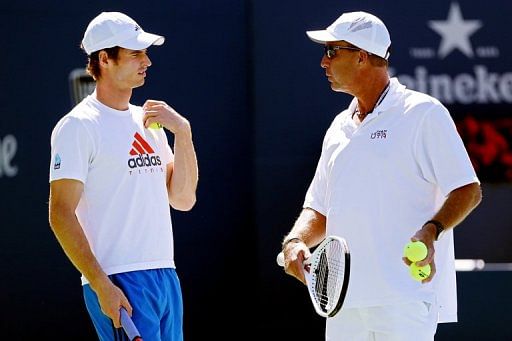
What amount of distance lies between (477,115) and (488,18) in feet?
2.08

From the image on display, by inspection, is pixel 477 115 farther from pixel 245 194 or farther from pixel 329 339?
pixel 329 339

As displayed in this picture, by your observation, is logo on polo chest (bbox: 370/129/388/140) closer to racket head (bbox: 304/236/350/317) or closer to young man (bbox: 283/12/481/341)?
young man (bbox: 283/12/481/341)

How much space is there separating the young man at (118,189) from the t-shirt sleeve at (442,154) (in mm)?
1012

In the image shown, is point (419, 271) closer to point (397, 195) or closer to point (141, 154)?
point (397, 195)

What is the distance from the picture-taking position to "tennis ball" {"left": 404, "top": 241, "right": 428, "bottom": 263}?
4059 mm

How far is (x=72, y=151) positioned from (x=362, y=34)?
1.23 m

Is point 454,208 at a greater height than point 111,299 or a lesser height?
greater

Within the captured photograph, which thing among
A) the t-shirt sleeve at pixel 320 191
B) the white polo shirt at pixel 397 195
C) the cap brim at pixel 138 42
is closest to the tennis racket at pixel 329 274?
the white polo shirt at pixel 397 195

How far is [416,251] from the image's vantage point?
13.3 ft

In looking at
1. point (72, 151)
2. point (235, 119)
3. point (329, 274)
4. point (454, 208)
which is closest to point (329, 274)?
point (329, 274)

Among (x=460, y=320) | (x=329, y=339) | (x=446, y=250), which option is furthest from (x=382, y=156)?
(x=460, y=320)

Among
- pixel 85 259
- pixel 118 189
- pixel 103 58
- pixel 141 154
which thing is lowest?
pixel 85 259

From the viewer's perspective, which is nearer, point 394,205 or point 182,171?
point 394,205

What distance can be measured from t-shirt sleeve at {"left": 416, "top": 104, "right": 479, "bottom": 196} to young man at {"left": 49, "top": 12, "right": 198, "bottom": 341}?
1012mm
